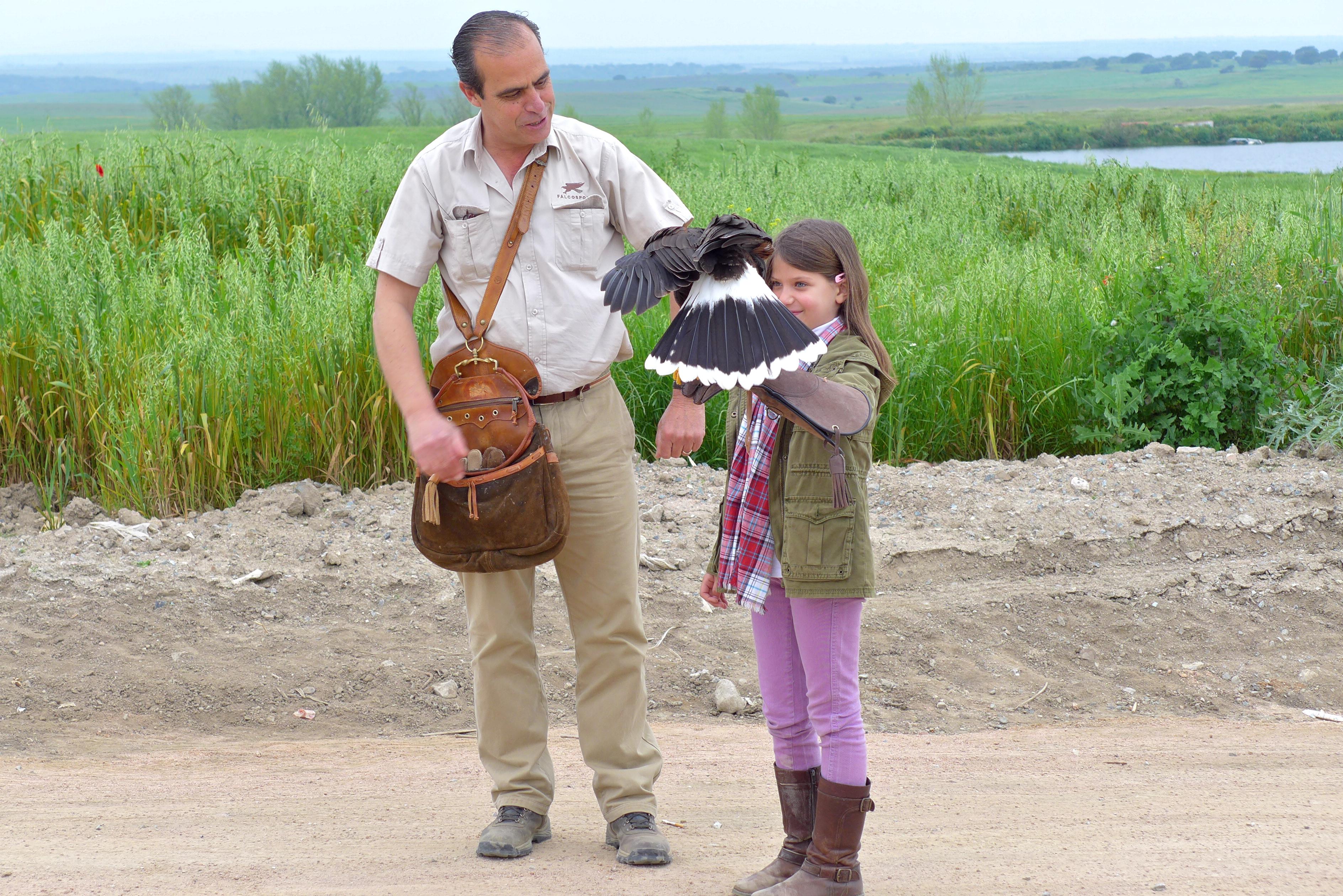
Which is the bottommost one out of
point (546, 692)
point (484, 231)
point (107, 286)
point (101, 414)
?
point (546, 692)

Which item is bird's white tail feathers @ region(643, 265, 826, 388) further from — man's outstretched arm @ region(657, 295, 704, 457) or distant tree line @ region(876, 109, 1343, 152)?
distant tree line @ region(876, 109, 1343, 152)

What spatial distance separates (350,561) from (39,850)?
208 cm

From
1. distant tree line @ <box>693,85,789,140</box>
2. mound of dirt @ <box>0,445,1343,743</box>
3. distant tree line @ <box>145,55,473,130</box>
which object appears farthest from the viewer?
distant tree line @ <box>693,85,789,140</box>

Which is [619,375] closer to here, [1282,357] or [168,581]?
[168,581]

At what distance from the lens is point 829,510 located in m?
2.37

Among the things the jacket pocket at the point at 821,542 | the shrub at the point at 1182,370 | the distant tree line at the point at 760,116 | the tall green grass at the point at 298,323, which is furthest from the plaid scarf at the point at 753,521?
the distant tree line at the point at 760,116

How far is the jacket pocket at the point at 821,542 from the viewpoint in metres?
2.35

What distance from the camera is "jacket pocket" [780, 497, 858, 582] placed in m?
2.35

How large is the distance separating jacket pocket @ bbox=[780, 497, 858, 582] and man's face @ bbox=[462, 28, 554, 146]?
1.13 meters

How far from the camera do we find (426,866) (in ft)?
9.25

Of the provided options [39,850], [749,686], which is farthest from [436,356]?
[749,686]

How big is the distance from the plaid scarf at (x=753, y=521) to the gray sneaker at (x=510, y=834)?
2.90 feet

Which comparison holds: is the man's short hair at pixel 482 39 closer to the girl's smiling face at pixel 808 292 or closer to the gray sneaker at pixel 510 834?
the girl's smiling face at pixel 808 292

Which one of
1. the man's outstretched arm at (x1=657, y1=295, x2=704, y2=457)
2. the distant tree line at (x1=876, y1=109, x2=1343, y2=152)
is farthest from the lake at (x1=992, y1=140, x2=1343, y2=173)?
the man's outstretched arm at (x1=657, y1=295, x2=704, y2=457)
